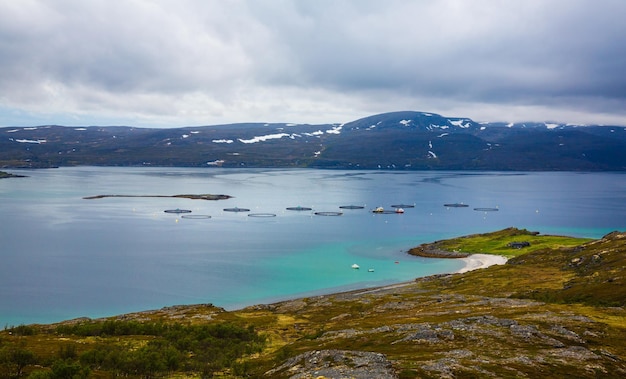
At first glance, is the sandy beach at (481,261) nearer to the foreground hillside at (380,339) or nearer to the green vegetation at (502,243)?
the green vegetation at (502,243)

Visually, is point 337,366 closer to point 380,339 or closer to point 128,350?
point 380,339

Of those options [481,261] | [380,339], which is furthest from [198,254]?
[380,339]

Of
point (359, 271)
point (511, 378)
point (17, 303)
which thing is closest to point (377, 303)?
point (359, 271)

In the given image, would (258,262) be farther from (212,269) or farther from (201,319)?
(201,319)

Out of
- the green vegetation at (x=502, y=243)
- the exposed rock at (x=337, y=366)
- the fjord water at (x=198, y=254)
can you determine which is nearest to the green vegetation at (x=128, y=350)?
the exposed rock at (x=337, y=366)

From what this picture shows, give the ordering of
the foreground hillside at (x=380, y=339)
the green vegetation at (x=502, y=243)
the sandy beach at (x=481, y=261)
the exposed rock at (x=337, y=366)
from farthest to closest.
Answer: the green vegetation at (x=502, y=243)
the sandy beach at (x=481, y=261)
the foreground hillside at (x=380, y=339)
the exposed rock at (x=337, y=366)
